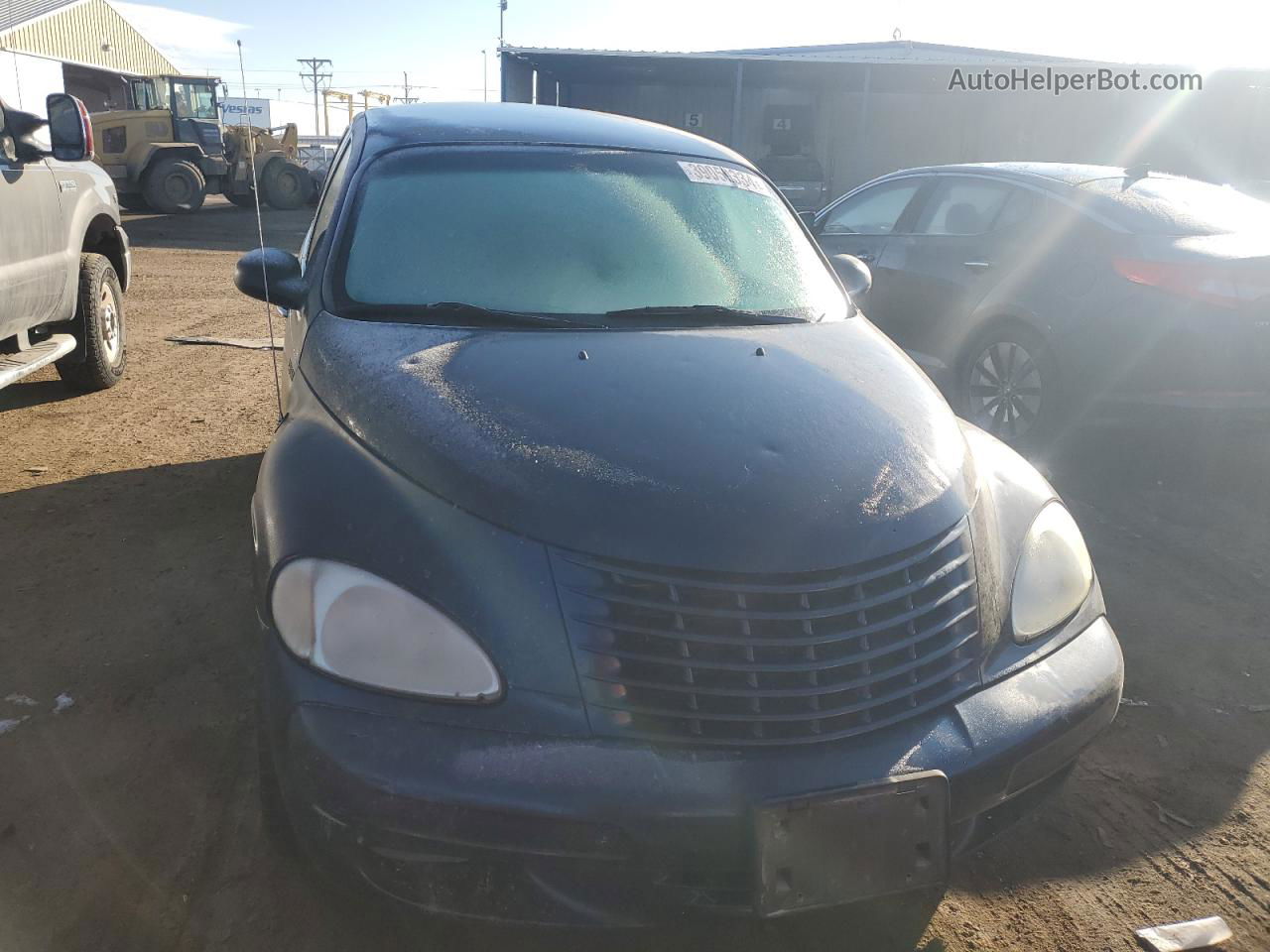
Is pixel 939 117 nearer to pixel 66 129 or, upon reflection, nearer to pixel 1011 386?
pixel 1011 386

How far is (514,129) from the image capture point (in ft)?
10.8

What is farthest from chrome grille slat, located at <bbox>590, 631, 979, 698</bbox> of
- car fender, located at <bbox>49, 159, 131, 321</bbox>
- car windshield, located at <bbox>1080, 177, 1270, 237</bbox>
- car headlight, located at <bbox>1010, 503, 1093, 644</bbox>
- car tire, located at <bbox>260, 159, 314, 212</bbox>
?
car tire, located at <bbox>260, 159, 314, 212</bbox>

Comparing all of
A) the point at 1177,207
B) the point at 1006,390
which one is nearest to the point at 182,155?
the point at 1006,390

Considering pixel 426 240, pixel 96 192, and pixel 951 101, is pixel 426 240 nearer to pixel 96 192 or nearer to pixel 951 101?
pixel 96 192

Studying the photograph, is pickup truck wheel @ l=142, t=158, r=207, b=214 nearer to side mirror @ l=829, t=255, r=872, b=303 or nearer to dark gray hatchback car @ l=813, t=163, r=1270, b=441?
dark gray hatchback car @ l=813, t=163, r=1270, b=441

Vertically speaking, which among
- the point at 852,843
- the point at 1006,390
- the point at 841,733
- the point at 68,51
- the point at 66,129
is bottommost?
the point at 1006,390

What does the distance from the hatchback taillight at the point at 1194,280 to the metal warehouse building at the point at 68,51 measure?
35.3 meters

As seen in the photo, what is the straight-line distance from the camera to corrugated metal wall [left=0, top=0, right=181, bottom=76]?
3922 centimetres

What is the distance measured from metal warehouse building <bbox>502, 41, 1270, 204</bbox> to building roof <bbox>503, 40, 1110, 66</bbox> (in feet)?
0.20

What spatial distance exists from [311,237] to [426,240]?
2.41 feet

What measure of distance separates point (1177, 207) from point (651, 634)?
181 inches

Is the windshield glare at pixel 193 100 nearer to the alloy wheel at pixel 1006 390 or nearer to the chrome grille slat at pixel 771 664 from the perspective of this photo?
the alloy wheel at pixel 1006 390

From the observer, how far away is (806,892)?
63.2 inches

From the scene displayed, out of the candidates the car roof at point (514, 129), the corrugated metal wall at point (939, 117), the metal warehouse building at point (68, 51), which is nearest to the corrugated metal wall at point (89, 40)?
the metal warehouse building at point (68, 51)
